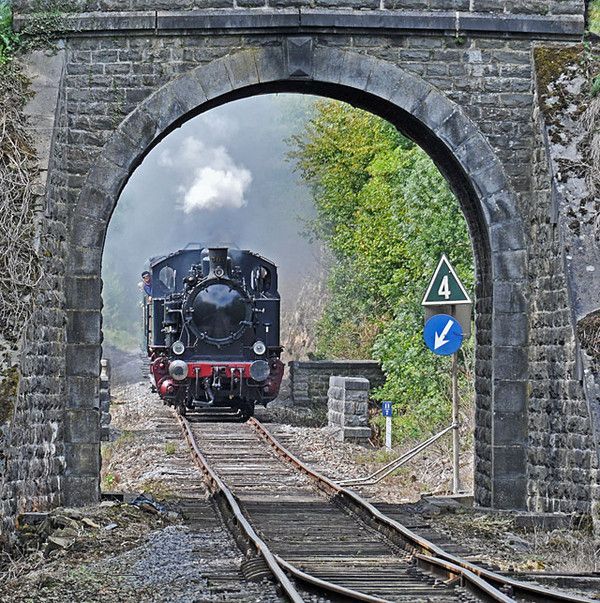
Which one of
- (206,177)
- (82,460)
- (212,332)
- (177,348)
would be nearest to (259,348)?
(212,332)

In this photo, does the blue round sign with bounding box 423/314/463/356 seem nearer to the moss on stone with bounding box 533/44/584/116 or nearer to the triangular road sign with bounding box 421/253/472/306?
the triangular road sign with bounding box 421/253/472/306

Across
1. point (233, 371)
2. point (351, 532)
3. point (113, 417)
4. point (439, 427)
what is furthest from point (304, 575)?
point (113, 417)

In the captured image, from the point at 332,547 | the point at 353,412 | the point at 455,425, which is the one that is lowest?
the point at 332,547

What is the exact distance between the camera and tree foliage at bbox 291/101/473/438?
18.9m

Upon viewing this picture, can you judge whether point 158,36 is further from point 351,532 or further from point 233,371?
point 233,371

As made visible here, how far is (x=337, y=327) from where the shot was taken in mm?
27984

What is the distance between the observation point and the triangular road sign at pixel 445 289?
42.8ft

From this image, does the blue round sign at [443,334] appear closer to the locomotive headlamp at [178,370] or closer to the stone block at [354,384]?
the stone block at [354,384]

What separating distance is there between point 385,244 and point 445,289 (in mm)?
9592

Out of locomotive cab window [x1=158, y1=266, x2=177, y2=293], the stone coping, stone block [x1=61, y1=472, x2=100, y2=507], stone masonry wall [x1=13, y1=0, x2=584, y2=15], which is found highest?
stone masonry wall [x1=13, y1=0, x2=584, y2=15]

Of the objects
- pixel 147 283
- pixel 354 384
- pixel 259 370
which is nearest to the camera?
pixel 354 384

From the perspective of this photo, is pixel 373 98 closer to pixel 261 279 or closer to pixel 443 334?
pixel 443 334

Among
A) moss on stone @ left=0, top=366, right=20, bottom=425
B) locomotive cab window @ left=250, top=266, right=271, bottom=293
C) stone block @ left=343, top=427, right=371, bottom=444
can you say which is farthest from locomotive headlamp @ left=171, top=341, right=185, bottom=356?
moss on stone @ left=0, top=366, right=20, bottom=425

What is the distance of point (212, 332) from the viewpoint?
71.4 ft
